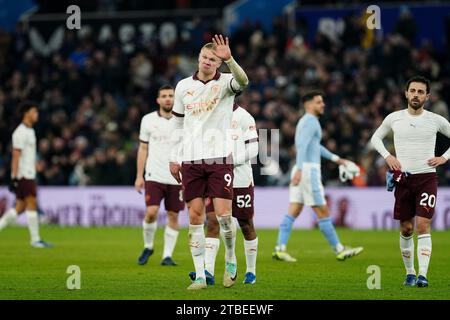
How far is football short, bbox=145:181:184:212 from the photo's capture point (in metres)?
16.8

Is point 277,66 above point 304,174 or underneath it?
above

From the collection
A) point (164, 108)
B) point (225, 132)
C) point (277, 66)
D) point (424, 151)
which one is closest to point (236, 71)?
point (225, 132)

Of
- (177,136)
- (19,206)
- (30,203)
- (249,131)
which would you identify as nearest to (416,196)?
(249,131)

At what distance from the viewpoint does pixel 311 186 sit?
1781cm

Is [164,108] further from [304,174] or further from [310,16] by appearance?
[310,16]

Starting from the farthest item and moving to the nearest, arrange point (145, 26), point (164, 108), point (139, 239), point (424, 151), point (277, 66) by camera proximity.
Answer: point (145, 26)
point (277, 66)
point (139, 239)
point (164, 108)
point (424, 151)

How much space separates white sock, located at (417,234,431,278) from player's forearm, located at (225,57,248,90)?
10.2 feet

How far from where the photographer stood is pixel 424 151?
12.7 m

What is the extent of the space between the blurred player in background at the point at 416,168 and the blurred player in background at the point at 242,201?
1.77 m

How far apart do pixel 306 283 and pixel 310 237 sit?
10977 mm

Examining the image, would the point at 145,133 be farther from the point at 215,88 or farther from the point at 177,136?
the point at 215,88

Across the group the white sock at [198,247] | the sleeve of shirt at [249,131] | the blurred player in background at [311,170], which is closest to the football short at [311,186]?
the blurred player in background at [311,170]

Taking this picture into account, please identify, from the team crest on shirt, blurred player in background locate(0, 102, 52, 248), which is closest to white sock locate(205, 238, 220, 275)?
the team crest on shirt

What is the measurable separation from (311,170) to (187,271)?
3905mm
